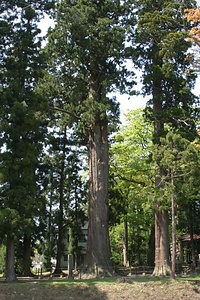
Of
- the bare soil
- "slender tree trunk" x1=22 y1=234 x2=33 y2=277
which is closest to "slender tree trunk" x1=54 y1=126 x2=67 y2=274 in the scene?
"slender tree trunk" x1=22 y1=234 x2=33 y2=277

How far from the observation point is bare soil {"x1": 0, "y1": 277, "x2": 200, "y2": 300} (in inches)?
506

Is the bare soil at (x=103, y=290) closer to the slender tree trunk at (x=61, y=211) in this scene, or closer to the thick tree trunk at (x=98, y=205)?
the thick tree trunk at (x=98, y=205)

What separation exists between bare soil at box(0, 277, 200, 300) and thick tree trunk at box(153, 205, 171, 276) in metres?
2.84

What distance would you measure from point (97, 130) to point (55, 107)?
243 cm

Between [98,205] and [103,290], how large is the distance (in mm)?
4542

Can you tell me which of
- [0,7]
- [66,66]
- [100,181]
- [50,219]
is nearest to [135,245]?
[50,219]

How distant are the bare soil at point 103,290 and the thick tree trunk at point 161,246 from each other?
2.84 metres

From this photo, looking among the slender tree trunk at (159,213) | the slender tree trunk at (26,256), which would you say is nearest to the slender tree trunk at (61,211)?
the slender tree trunk at (26,256)

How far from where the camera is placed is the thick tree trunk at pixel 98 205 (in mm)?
16453

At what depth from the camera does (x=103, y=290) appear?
43.7 feet

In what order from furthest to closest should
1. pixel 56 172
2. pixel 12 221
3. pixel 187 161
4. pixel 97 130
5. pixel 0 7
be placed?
1. pixel 56 172
2. pixel 97 130
3. pixel 0 7
4. pixel 187 161
5. pixel 12 221

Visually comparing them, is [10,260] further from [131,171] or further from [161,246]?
[131,171]

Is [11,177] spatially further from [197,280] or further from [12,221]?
[197,280]

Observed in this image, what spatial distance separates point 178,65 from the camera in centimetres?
1862
